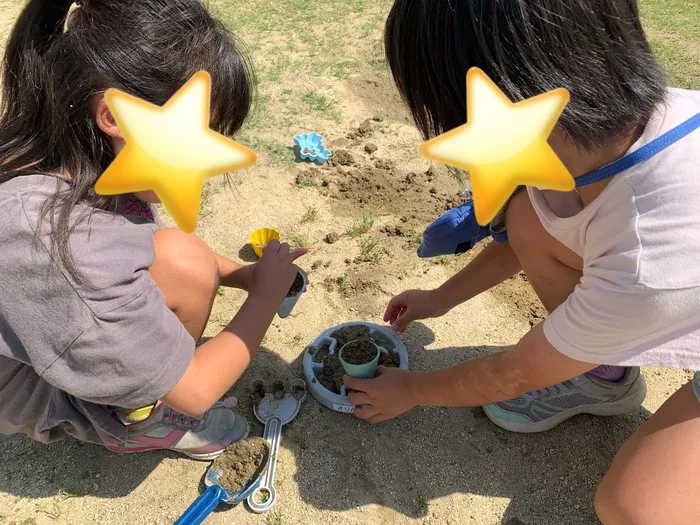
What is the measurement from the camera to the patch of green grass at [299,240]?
2.16 metres

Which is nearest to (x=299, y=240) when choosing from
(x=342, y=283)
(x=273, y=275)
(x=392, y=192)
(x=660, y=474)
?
(x=342, y=283)

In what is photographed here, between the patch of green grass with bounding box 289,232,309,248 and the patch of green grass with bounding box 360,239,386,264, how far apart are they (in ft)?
0.73

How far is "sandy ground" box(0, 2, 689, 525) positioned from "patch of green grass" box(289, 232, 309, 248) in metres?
0.04

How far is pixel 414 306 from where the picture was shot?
178cm

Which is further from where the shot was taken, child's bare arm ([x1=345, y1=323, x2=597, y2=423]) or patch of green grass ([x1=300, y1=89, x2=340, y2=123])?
patch of green grass ([x1=300, y1=89, x2=340, y2=123])

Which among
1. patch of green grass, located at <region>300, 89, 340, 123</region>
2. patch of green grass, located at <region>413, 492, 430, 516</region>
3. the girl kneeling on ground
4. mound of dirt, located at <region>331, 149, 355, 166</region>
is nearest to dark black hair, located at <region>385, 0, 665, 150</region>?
the girl kneeling on ground

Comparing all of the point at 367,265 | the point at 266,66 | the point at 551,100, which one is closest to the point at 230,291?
the point at 367,265

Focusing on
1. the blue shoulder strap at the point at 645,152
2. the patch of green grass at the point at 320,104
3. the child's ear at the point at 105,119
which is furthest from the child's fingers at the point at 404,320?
the patch of green grass at the point at 320,104

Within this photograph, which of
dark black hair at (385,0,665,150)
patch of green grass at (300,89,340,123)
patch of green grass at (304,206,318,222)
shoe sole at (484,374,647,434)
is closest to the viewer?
dark black hair at (385,0,665,150)

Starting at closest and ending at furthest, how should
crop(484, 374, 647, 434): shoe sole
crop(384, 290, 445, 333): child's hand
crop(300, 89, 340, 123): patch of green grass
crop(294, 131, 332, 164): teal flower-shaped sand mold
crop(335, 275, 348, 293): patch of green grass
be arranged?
1. crop(484, 374, 647, 434): shoe sole
2. crop(384, 290, 445, 333): child's hand
3. crop(335, 275, 348, 293): patch of green grass
4. crop(294, 131, 332, 164): teal flower-shaped sand mold
5. crop(300, 89, 340, 123): patch of green grass

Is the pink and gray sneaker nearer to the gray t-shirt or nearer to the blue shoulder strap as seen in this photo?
the gray t-shirt

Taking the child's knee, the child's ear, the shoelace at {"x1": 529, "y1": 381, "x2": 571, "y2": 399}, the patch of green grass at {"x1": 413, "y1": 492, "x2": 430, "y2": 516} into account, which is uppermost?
the child's ear

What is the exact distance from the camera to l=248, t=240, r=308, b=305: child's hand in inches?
56.0

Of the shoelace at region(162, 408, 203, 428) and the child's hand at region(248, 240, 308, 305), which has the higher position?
the child's hand at region(248, 240, 308, 305)
